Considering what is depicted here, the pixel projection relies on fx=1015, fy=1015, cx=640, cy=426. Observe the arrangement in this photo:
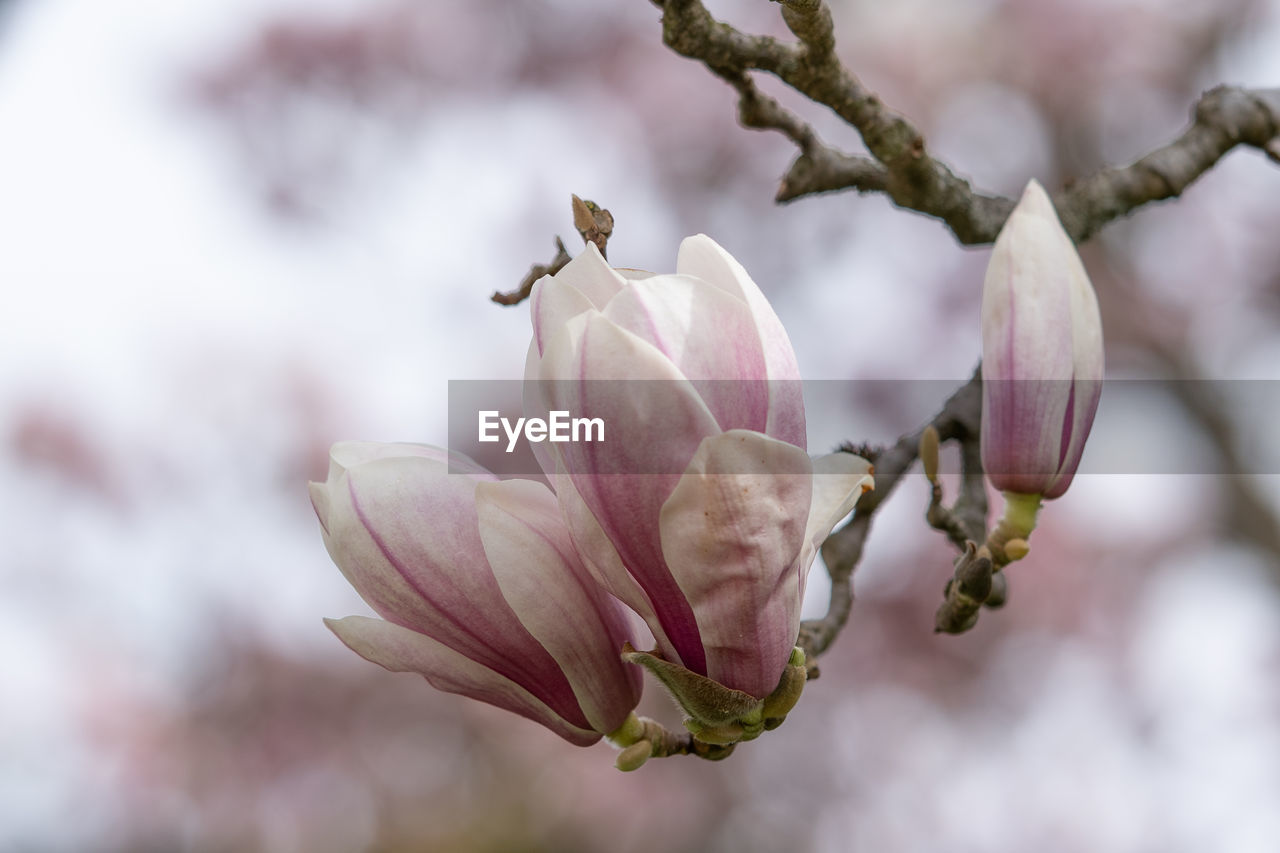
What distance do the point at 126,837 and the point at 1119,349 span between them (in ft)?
12.6

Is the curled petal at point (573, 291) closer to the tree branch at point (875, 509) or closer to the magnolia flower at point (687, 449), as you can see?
the magnolia flower at point (687, 449)

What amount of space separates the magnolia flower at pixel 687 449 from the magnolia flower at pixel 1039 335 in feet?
0.47

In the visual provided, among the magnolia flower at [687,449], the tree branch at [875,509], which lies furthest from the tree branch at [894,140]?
the magnolia flower at [687,449]

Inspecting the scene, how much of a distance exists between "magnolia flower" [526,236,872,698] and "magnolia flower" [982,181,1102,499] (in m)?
0.14

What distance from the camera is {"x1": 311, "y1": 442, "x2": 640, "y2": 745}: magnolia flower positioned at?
0.49 metres

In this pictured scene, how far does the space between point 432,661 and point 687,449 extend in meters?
0.20

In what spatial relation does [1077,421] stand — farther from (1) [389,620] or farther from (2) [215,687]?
(2) [215,687]

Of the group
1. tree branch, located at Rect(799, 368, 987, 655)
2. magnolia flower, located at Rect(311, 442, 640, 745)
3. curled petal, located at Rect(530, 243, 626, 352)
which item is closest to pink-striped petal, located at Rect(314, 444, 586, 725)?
magnolia flower, located at Rect(311, 442, 640, 745)

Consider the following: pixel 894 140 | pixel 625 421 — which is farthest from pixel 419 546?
pixel 894 140

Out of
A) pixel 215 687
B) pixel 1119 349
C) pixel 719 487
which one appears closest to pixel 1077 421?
pixel 719 487

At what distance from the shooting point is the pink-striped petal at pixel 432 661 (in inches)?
20.8

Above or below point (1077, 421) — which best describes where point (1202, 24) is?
above

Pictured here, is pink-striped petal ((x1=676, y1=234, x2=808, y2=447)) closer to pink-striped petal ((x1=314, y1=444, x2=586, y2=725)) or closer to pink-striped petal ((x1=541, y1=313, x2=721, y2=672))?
pink-striped petal ((x1=541, y1=313, x2=721, y2=672))

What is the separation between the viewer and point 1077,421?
1.78ft
